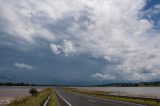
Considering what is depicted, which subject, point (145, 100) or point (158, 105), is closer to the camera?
point (158, 105)

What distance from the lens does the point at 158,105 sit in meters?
25.1

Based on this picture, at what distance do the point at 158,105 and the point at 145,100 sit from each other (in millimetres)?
7140

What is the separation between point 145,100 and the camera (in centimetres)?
3222
